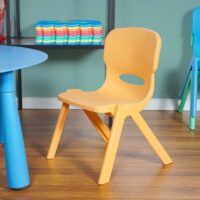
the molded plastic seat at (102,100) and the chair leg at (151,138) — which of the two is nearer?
the molded plastic seat at (102,100)

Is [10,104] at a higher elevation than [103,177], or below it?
higher

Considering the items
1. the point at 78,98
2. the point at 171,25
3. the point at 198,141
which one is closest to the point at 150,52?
the point at 78,98

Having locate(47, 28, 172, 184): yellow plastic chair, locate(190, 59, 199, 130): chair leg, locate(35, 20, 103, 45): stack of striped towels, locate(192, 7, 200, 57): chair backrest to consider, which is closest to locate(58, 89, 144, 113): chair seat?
locate(47, 28, 172, 184): yellow plastic chair

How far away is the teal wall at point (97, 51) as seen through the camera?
3133 mm

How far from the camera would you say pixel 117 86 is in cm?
228

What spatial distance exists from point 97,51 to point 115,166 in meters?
1.34

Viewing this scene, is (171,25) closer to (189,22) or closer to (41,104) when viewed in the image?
(189,22)

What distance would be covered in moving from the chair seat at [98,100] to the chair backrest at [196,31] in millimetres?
1004

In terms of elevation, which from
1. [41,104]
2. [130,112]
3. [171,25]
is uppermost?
[171,25]

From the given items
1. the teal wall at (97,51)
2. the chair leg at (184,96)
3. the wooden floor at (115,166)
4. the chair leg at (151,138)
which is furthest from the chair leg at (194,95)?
the chair leg at (151,138)

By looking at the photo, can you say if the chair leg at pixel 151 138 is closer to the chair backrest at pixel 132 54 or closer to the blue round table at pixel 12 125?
the chair backrest at pixel 132 54

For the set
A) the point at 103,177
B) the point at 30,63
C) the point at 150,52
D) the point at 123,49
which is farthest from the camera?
the point at 123,49

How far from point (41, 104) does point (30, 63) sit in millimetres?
1697

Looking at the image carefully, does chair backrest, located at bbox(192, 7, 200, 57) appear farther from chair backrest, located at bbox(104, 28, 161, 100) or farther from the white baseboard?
chair backrest, located at bbox(104, 28, 161, 100)
